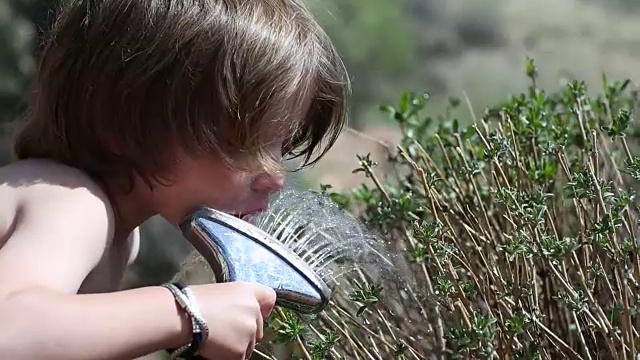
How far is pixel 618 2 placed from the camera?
9.16ft

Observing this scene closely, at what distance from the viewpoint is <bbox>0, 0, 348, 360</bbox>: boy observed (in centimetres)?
77

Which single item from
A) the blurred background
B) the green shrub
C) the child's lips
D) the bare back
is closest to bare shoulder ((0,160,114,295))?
the bare back

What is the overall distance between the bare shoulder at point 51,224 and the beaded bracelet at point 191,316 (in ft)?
0.25


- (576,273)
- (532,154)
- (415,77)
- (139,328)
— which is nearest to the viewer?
(139,328)

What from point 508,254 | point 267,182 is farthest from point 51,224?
point 508,254

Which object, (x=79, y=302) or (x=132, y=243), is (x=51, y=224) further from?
(x=132, y=243)

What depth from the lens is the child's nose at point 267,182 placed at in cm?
93

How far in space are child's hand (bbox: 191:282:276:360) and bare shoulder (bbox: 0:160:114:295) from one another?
3.7 inches

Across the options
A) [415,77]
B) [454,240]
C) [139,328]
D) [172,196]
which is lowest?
[139,328]

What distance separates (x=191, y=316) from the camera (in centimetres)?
76

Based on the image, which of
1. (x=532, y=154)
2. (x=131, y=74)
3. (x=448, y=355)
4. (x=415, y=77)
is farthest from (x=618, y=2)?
(x=131, y=74)

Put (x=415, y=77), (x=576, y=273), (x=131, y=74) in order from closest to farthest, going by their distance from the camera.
A: (x=131, y=74) < (x=576, y=273) < (x=415, y=77)

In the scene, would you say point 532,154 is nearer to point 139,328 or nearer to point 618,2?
point 139,328

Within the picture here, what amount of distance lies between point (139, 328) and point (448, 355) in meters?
0.39
